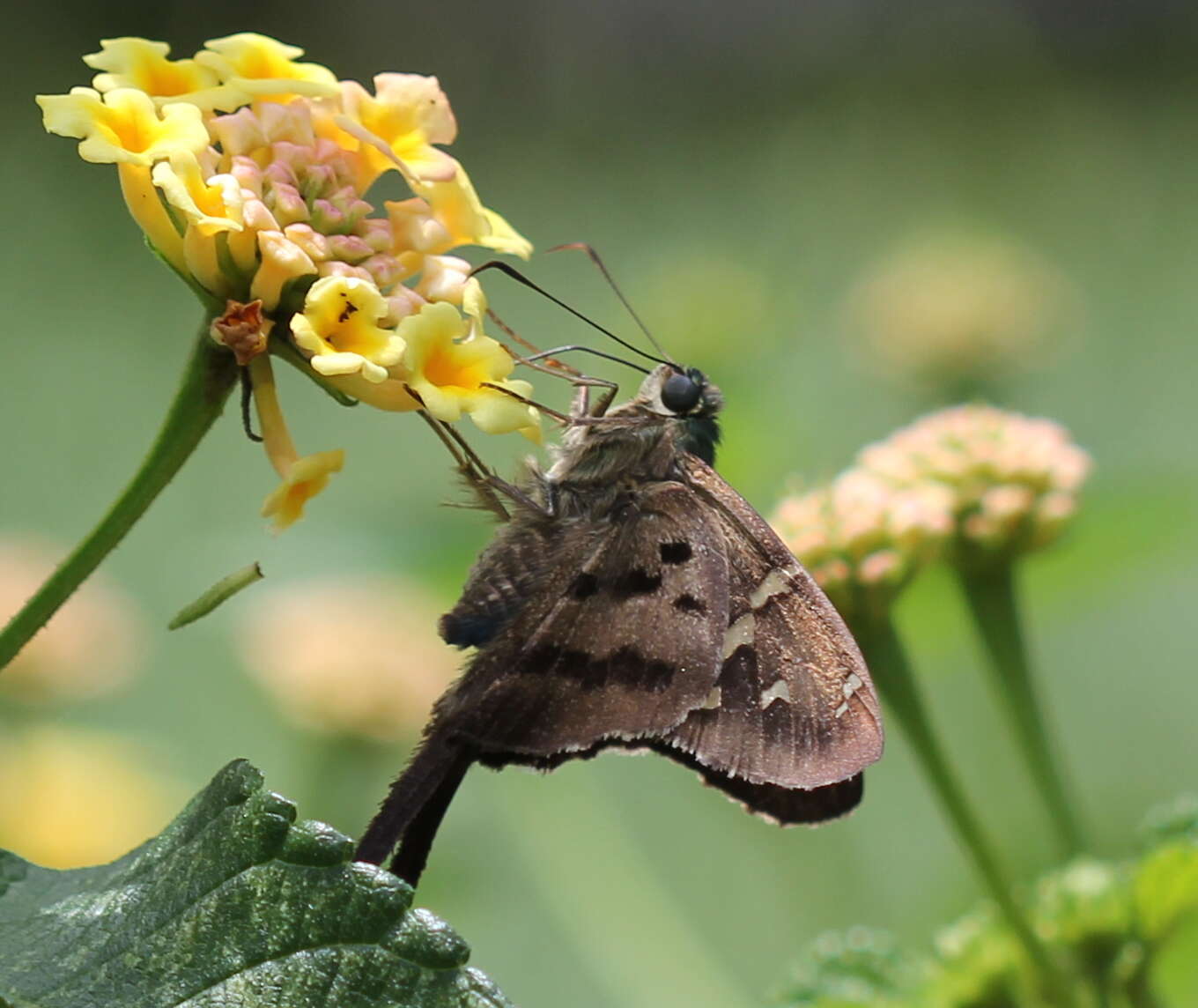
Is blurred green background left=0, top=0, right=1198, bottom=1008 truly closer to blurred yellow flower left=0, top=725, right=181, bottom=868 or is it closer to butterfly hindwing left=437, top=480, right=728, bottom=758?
blurred yellow flower left=0, top=725, right=181, bottom=868

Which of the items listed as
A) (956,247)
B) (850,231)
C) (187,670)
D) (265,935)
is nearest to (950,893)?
(265,935)

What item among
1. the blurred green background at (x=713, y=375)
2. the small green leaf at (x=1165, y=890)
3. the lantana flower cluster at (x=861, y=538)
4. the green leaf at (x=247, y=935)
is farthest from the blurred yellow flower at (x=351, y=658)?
the green leaf at (x=247, y=935)

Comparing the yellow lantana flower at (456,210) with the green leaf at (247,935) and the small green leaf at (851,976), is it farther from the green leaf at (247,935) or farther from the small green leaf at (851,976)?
the small green leaf at (851,976)

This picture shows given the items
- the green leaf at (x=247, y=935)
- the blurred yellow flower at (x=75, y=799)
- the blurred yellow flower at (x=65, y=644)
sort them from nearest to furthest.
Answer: the green leaf at (x=247, y=935), the blurred yellow flower at (x=75, y=799), the blurred yellow flower at (x=65, y=644)

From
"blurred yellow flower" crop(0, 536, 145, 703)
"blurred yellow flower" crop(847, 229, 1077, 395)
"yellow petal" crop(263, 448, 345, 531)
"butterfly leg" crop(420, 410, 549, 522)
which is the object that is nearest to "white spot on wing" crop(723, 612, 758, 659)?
"butterfly leg" crop(420, 410, 549, 522)

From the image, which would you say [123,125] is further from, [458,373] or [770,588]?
[770,588]

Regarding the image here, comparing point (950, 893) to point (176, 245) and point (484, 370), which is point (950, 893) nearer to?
point (484, 370)
